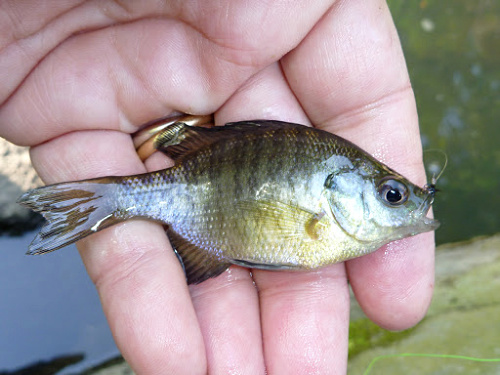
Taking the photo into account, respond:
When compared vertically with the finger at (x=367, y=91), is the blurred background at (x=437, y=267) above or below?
below

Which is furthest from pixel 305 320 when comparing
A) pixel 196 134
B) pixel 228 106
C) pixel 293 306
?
pixel 228 106

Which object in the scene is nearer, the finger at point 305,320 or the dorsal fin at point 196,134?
the finger at point 305,320

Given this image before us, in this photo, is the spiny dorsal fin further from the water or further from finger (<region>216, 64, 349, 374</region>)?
the water

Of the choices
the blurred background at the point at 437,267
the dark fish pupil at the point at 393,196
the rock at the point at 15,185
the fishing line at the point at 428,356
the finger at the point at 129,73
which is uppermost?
the finger at the point at 129,73

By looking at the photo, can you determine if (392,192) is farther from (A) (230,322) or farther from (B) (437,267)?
(B) (437,267)

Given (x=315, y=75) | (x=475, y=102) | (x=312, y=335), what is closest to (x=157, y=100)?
(x=315, y=75)

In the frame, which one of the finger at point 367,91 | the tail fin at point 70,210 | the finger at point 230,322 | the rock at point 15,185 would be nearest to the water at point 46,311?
the rock at point 15,185

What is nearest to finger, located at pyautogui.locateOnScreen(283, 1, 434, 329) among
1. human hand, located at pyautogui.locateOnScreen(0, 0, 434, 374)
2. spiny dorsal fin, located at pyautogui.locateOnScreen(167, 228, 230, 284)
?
human hand, located at pyautogui.locateOnScreen(0, 0, 434, 374)

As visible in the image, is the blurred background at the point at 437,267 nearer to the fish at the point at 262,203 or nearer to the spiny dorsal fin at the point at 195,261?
the fish at the point at 262,203
